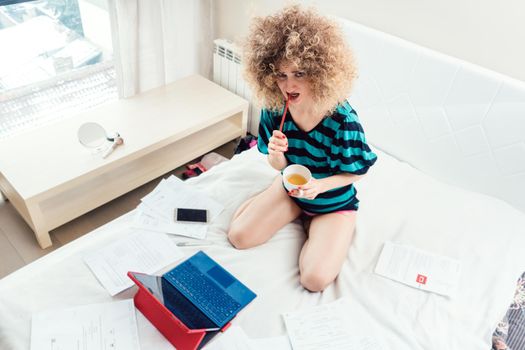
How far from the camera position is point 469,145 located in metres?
1.74

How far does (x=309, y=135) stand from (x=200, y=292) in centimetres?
61

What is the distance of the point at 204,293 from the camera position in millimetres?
1311

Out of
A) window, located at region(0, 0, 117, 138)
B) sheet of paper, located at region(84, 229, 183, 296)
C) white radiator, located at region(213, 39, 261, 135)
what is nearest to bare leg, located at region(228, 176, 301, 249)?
sheet of paper, located at region(84, 229, 183, 296)

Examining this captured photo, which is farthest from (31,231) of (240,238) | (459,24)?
(459,24)

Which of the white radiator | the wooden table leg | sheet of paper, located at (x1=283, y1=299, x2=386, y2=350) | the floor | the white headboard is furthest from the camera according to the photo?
the white radiator

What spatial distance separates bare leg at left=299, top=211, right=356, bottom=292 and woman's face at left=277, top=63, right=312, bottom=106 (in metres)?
0.45

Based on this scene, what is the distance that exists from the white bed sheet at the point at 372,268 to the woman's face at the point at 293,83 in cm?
52

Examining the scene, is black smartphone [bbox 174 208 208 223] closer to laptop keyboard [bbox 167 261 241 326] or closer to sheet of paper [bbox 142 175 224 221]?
sheet of paper [bbox 142 175 224 221]

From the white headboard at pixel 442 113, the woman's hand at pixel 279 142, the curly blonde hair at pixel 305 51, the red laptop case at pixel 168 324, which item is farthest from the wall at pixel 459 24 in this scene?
the red laptop case at pixel 168 324

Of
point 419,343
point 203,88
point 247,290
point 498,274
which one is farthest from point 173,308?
point 203,88

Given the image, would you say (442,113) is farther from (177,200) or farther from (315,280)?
(177,200)

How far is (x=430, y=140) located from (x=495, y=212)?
38 cm

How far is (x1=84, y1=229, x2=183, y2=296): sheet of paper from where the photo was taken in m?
1.36

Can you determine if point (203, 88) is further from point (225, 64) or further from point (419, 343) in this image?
point (419, 343)
